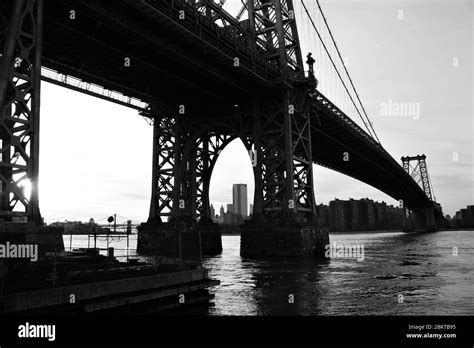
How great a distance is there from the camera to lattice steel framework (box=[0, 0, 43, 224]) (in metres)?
Result: 17.4

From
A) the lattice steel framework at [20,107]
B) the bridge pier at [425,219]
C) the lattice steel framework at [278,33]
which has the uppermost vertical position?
the lattice steel framework at [278,33]

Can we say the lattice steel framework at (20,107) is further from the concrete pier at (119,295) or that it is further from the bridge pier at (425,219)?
the bridge pier at (425,219)

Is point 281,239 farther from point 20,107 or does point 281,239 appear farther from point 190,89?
point 20,107

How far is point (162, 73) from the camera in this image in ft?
115

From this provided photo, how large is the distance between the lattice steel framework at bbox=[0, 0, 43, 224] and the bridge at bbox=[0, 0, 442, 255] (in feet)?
0.15

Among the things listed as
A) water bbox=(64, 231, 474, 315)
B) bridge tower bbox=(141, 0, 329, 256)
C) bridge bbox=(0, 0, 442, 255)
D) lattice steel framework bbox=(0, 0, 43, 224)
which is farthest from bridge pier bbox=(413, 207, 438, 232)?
lattice steel framework bbox=(0, 0, 43, 224)

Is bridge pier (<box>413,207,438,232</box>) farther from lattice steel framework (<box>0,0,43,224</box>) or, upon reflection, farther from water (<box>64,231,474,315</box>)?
lattice steel framework (<box>0,0,43,224</box>)

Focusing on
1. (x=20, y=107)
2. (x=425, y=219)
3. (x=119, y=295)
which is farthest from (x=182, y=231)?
(x=425, y=219)

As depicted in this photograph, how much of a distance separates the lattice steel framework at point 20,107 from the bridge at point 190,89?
0.05 m

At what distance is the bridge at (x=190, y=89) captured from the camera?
61.7ft

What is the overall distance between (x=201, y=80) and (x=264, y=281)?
22790 millimetres

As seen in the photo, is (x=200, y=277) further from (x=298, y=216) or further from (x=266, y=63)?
(x=266, y=63)

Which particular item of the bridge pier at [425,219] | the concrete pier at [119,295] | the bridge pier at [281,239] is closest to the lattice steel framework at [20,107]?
the concrete pier at [119,295]

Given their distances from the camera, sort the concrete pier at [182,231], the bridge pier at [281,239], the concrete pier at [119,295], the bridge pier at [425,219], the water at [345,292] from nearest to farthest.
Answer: the concrete pier at [119,295] < the water at [345,292] < the bridge pier at [281,239] < the concrete pier at [182,231] < the bridge pier at [425,219]
